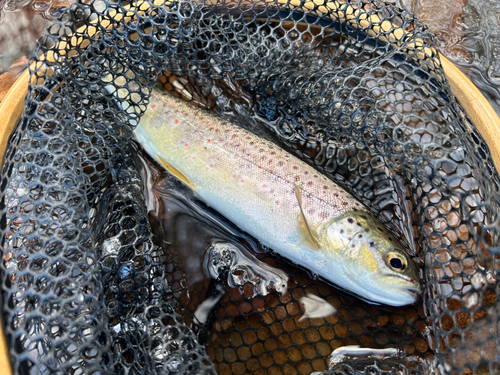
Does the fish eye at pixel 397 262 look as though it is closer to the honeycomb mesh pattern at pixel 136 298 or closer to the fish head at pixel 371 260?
the fish head at pixel 371 260

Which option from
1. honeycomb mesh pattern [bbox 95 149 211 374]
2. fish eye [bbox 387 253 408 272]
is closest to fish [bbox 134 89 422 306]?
fish eye [bbox 387 253 408 272]

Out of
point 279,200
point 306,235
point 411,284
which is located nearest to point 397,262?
point 411,284

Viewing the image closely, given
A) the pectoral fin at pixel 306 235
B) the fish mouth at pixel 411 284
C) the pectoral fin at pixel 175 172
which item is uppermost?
the pectoral fin at pixel 175 172

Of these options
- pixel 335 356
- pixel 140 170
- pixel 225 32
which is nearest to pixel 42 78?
pixel 140 170

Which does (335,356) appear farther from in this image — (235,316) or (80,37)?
(80,37)

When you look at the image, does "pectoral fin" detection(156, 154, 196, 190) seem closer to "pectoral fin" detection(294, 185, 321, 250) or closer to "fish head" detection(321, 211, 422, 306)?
"pectoral fin" detection(294, 185, 321, 250)

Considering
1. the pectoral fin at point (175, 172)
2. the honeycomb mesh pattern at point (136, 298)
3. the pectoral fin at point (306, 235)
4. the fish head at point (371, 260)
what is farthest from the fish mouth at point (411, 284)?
the pectoral fin at point (175, 172)

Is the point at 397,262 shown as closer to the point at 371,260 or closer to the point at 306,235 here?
the point at 371,260
